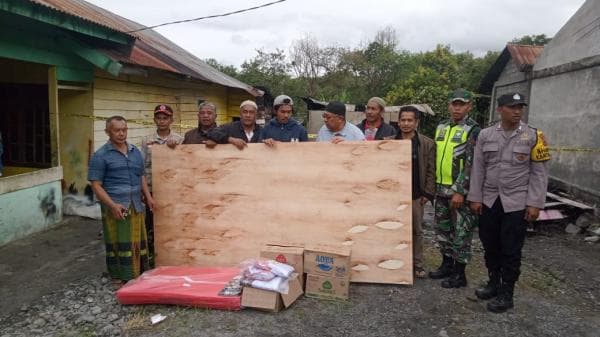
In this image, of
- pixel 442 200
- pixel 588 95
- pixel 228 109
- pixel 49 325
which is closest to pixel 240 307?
pixel 49 325

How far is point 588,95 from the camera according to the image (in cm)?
742

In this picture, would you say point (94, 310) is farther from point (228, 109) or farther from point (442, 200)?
point (228, 109)

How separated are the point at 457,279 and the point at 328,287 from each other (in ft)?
4.13

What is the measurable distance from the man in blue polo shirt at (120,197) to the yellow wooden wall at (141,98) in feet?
11.0

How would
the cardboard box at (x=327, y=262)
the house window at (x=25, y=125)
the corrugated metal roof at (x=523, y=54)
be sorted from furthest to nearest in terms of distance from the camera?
the corrugated metal roof at (x=523, y=54) < the house window at (x=25, y=125) < the cardboard box at (x=327, y=262)

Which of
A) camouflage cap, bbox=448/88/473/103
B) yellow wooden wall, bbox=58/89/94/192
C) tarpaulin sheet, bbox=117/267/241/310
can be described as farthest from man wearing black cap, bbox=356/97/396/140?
yellow wooden wall, bbox=58/89/94/192

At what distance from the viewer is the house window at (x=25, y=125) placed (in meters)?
7.08

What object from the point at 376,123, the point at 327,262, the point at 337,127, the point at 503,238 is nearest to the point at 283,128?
the point at 337,127

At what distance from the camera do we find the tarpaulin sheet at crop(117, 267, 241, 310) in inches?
137

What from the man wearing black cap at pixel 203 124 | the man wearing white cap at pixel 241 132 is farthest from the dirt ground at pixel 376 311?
the man wearing black cap at pixel 203 124

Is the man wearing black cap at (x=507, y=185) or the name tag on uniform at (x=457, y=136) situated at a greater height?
the name tag on uniform at (x=457, y=136)

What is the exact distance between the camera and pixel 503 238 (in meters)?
3.51

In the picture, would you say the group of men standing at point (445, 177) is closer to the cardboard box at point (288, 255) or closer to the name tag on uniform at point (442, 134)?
the name tag on uniform at point (442, 134)

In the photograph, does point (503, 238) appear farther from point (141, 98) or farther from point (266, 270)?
point (141, 98)
